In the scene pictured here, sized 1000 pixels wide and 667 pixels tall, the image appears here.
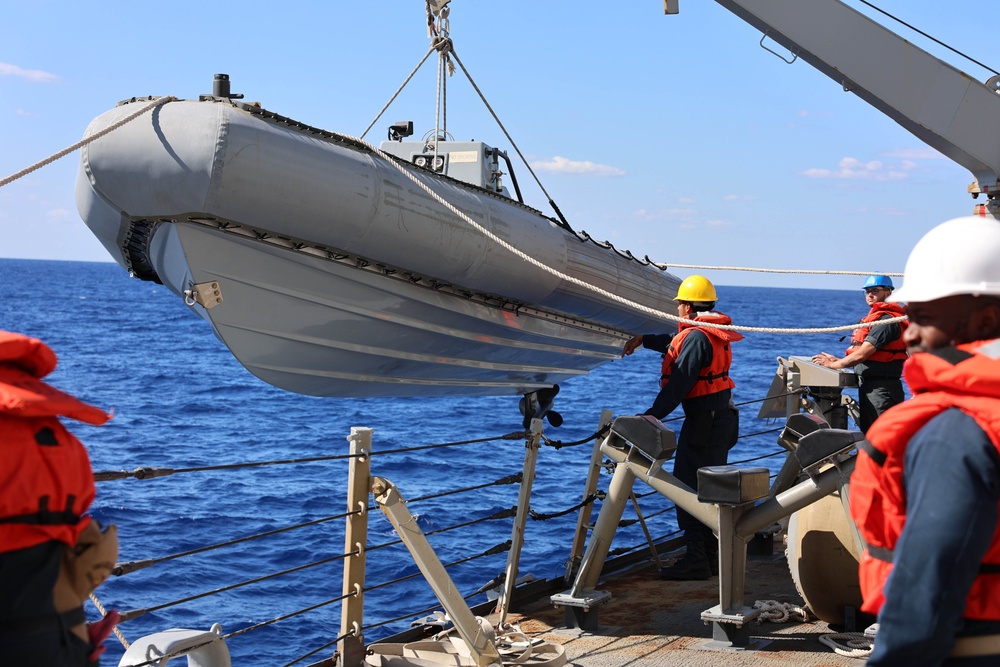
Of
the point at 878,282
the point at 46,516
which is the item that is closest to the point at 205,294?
the point at 46,516

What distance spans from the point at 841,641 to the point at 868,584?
2.51 metres

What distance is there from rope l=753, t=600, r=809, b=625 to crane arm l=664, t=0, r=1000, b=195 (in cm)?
317

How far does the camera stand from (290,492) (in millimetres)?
13875

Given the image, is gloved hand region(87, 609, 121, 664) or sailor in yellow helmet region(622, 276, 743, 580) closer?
gloved hand region(87, 609, 121, 664)

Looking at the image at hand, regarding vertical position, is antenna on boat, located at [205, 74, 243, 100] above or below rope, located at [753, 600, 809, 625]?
above

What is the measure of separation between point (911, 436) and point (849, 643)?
2.66 m

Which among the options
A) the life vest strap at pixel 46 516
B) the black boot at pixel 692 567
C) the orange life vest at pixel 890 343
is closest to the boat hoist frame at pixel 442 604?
the black boot at pixel 692 567

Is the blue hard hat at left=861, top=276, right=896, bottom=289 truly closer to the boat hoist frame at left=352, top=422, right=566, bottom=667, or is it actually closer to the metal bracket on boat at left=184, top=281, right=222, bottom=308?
the boat hoist frame at left=352, top=422, right=566, bottom=667

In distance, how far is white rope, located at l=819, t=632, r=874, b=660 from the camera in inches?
155

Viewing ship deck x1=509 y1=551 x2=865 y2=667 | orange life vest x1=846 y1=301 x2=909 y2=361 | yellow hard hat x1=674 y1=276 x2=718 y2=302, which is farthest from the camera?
orange life vest x1=846 y1=301 x2=909 y2=361

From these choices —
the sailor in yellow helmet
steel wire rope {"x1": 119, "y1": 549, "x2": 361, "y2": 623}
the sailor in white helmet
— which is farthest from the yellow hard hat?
the sailor in white helmet

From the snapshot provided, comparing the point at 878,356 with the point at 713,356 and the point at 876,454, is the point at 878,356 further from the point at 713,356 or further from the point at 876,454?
the point at 876,454

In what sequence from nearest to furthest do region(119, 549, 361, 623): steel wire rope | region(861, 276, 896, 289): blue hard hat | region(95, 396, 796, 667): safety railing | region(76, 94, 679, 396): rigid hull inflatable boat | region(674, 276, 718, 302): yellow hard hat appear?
region(119, 549, 361, 623): steel wire rope < region(95, 396, 796, 667): safety railing < region(76, 94, 679, 396): rigid hull inflatable boat < region(674, 276, 718, 302): yellow hard hat < region(861, 276, 896, 289): blue hard hat

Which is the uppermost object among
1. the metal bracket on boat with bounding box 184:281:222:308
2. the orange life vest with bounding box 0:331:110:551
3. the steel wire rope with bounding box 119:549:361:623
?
the metal bracket on boat with bounding box 184:281:222:308
